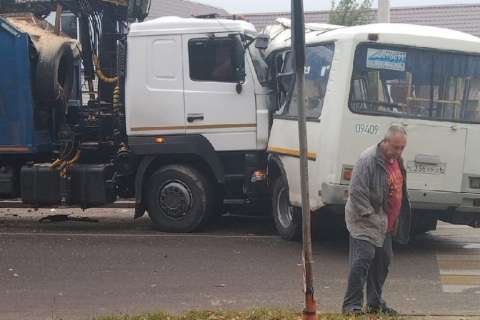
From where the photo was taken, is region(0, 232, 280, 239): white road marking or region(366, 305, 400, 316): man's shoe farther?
region(0, 232, 280, 239): white road marking

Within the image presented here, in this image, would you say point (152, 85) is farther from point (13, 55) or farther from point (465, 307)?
point (465, 307)

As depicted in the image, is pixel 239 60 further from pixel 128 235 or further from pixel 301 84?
pixel 301 84

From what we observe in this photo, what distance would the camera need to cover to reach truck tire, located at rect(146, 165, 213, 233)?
1058 cm

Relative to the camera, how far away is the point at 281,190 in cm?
1014

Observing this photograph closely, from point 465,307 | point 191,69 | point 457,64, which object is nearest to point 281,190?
point 191,69

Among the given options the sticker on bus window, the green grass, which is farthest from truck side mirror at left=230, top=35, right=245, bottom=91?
the green grass

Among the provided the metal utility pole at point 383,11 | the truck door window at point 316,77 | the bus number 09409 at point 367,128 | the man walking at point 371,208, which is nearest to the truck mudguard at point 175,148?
the truck door window at point 316,77

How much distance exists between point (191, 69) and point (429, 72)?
126 inches

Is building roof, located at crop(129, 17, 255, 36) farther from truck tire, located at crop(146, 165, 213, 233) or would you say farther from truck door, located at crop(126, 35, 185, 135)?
truck tire, located at crop(146, 165, 213, 233)

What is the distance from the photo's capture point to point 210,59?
10.4 meters

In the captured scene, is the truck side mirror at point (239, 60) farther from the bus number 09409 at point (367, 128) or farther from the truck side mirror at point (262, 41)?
the bus number 09409 at point (367, 128)

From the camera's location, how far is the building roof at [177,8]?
28406mm

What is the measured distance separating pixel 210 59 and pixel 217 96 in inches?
20.8

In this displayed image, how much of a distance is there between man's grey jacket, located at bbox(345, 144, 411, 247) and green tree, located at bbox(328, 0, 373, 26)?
17.2 m
